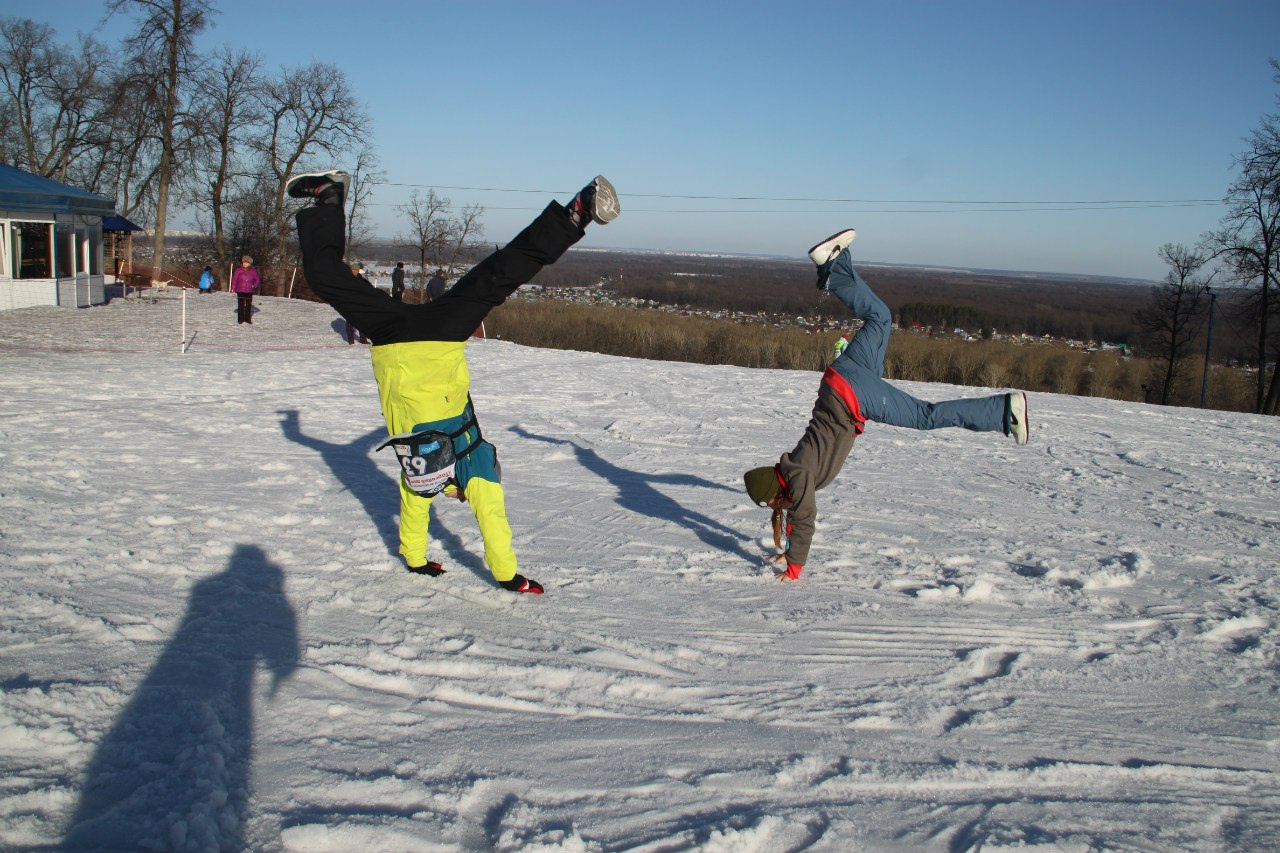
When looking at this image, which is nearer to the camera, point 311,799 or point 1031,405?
point 311,799

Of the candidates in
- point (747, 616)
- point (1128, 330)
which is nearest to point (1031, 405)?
point (747, 616)

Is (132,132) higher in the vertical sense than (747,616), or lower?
higher

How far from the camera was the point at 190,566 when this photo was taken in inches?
213

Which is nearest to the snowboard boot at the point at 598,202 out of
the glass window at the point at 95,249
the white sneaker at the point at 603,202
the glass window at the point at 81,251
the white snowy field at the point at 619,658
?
the white sneaker at the point at 603,202

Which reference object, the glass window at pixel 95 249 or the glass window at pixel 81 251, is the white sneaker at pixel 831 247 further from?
the glass window at pixel 95 249

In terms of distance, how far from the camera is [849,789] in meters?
3.40

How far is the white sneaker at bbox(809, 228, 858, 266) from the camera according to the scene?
5418 mm

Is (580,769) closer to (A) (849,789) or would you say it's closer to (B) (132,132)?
(A) (849,789)

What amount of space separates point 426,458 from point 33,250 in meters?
26.4

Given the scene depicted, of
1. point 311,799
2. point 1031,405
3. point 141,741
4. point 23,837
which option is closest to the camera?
point 23,837

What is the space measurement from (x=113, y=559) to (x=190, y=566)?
47cm

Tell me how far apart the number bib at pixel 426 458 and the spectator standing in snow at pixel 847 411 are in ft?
6.90

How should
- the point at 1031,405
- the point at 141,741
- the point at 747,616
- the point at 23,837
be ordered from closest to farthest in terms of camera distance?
the point at 23,837 < the point at 141,741 < the point at 747,616 < the point at 1031,405

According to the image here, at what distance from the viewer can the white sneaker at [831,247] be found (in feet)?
17.8
